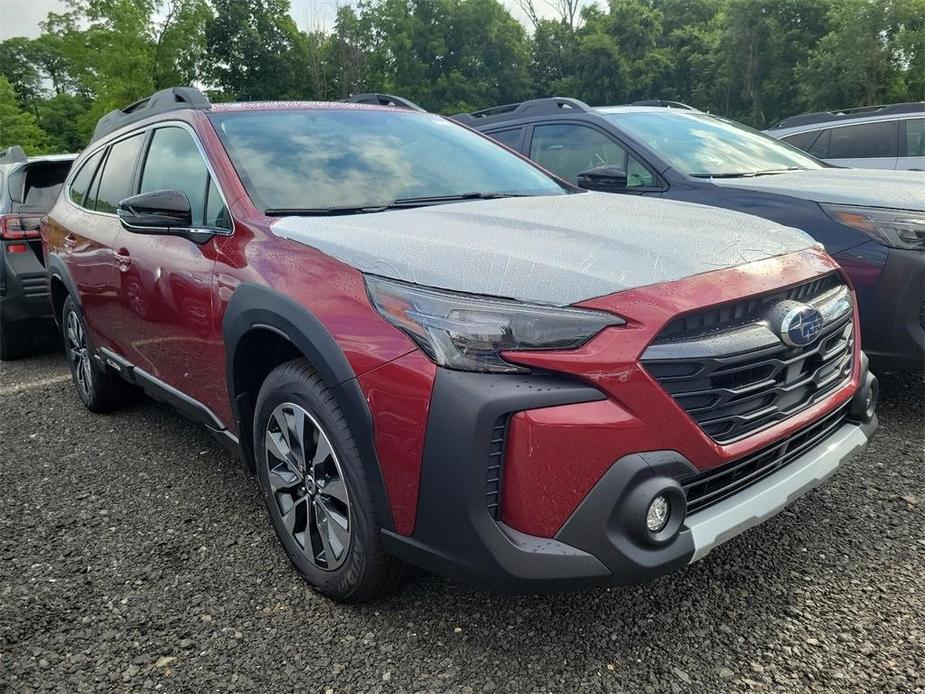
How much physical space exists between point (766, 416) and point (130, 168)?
3.18m

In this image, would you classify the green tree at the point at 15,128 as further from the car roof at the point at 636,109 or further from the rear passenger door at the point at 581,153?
the car roof at the point at 636,109

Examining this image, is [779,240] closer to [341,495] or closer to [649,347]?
[649,347]

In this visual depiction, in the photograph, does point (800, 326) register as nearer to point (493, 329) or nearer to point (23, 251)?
point (493, 329)

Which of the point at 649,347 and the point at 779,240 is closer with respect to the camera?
the point at 649,347

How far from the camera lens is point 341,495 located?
7.21ft

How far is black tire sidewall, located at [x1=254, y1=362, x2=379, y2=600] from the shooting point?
2076mm

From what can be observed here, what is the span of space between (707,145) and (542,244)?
3.21 m

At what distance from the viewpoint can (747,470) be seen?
208 centimetres

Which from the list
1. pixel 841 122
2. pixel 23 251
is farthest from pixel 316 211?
pixel 841 122

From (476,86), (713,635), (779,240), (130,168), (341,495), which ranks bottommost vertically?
(713,635)

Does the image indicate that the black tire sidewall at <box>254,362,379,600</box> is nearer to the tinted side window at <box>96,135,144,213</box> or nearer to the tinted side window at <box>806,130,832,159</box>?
the tinted side window at <box>96,135,144,213</box>

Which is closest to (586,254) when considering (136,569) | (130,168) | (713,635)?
(713,635)

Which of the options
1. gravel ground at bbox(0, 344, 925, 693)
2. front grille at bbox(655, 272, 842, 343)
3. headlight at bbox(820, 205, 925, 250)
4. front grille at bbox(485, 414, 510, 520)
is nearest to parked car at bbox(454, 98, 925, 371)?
headlight at bbox(820, 205, 925, 250)

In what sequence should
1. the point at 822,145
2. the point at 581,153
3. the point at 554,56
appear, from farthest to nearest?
1. the point at 554,56
2. the point at 822,145
3. the point at 581,153
